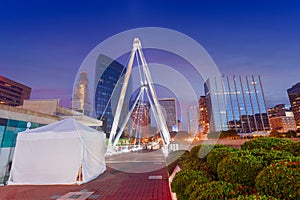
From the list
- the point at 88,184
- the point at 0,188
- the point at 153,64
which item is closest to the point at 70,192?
the point at 88,184

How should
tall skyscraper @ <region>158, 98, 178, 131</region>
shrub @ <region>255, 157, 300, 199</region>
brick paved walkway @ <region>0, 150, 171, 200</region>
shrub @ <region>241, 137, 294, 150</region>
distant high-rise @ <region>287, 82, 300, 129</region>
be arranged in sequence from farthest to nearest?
1. distant high-rise @ <region>287, 82, 300, 129</region>
2. tall skyscraper @ <region>158, 98, 178, 131</region>
3. brick paved walkway @ <region>0, 150, 171, 200</region>
4. shrub @ <region>241, 137, 294, 150</region>
5. shrub @ <region>255, 157, 300, 199</region>

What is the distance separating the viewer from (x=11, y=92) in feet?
283

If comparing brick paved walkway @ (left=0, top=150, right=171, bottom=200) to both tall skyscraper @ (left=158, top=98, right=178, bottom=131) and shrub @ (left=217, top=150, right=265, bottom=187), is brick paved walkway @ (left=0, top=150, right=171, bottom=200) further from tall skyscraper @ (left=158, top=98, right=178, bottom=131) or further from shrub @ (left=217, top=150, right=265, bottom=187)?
tall skyscraper @ (left=158, top=98, right=178, bottom=131)

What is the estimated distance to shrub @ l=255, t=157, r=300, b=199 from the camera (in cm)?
169

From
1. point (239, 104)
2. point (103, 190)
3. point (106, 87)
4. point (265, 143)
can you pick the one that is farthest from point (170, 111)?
point (265, 143)

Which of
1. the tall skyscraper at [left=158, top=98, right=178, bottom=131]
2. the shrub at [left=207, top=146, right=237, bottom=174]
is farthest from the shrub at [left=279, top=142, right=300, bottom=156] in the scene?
the tall skyscraper at [left=158, top=98, right=178, bottom=131]

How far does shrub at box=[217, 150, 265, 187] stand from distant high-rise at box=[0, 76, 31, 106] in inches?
Result: 3980

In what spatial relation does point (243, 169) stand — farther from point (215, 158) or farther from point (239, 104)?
point (239, 104)

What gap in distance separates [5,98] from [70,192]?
333ft

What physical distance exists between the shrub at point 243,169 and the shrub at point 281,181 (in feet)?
1.30

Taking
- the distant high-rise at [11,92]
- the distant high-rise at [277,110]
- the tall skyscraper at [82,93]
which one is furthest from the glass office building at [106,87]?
the distant high-rise at [277,110]

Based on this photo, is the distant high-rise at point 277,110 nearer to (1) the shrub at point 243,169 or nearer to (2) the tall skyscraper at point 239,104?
(2) the tall skyscraper at point 239,104

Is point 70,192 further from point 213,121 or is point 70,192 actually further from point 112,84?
point 112,84

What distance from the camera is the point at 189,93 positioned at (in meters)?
17.9
